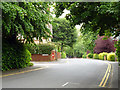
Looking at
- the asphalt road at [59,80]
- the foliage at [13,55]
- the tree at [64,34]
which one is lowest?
the asphalt road at [59,80]

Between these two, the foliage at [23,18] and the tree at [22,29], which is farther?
the tree at [22,29]

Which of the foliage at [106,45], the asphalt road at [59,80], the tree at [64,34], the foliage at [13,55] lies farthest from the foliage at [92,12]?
the tree at [64,34]

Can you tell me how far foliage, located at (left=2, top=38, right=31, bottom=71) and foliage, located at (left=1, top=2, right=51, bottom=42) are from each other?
1124 millimetres

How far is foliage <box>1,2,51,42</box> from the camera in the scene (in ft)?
39.0

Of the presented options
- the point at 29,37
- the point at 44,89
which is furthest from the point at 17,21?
the point at 44,89

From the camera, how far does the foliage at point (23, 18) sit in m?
11.9

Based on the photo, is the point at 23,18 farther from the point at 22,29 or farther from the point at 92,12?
the point at 92,12

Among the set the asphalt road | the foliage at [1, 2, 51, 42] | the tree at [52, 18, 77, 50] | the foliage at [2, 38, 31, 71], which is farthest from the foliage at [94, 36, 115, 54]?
the asphalt road

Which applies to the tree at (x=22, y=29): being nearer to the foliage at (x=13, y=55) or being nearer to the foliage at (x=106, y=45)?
the foliage at (x=13, y=55)

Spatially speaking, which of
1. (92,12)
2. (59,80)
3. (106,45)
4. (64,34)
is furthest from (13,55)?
(64,34)

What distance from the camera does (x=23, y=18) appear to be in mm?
13289

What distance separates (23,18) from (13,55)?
5.38 m

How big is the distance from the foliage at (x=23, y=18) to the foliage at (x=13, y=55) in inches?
44.3

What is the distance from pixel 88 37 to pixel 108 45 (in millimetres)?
36385
